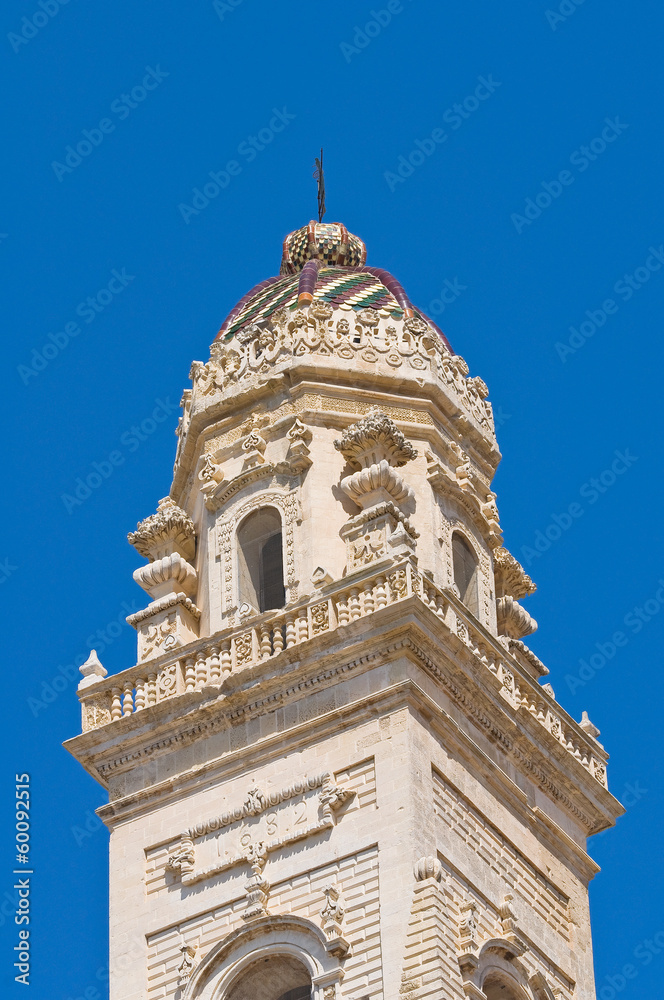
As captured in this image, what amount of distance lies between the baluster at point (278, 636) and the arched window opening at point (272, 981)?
15.4 feet

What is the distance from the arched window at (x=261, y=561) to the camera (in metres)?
47.7

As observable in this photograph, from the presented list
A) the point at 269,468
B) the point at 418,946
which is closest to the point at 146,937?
the point at 418,946

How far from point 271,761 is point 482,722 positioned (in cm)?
326

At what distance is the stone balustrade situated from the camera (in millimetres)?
45125

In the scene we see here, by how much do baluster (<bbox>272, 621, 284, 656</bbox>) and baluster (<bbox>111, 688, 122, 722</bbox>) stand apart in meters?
2.61

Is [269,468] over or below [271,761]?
over

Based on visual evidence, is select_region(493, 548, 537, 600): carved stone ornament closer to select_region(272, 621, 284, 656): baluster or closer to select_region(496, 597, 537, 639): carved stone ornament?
select_region(496, 597, 537, 639): carved stone ornament

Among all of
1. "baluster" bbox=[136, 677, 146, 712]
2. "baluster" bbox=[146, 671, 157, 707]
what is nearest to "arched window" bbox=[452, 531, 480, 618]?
"baluster" bbox=[146, 671, 157, 707]

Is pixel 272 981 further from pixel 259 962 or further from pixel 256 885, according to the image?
pixel 256 885

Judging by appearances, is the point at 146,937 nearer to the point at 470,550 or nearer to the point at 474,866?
the point at 474,866

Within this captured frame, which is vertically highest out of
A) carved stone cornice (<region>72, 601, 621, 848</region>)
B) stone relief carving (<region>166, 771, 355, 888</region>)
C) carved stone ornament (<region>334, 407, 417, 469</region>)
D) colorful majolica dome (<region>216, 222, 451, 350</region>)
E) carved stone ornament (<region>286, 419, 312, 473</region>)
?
colorful majolica dome (<region>216, 222, 451, 350</region>)

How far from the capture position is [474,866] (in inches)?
1732

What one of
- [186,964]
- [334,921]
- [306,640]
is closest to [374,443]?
[306,640]

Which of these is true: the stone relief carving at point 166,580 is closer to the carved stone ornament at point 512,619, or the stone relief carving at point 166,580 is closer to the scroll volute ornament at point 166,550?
the scroll volute ornament at point 166,550
